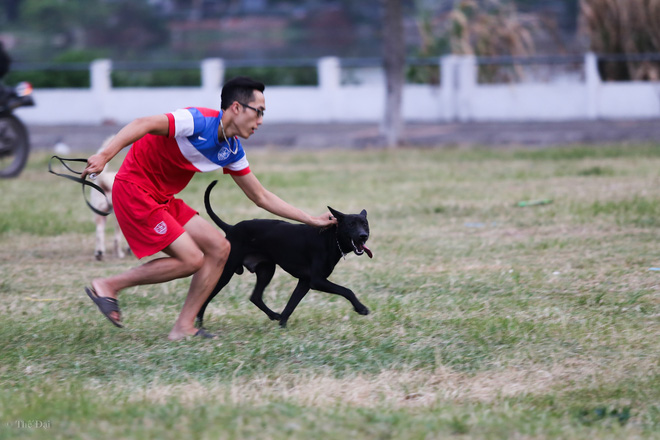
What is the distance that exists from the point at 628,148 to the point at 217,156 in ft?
37.1

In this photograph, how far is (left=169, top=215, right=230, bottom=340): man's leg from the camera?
206 inches

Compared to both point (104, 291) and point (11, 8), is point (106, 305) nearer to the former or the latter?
point (104, 291)

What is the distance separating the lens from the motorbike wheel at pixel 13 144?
12.3 metres

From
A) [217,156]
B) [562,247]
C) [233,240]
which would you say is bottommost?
[562,247]

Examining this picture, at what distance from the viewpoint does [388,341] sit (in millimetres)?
5203

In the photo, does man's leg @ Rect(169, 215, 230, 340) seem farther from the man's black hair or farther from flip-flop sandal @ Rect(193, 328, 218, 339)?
the man's black hair

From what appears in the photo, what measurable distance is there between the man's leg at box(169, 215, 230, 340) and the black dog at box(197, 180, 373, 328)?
0.15 meters

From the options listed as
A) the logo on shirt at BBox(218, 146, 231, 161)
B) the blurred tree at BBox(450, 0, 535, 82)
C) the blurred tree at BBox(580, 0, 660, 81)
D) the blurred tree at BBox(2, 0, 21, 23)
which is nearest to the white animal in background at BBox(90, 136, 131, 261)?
the logo on shirt at BBox(218, 146, 231, 161)

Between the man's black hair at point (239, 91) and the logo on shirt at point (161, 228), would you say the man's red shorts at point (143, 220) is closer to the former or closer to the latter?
the logo on shirt at point (161, 228)

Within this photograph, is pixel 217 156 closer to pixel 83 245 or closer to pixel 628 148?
pixel 83 245

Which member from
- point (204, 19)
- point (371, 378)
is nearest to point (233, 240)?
point (371, 378)

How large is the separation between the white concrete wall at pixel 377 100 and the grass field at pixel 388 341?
11843 millimetres

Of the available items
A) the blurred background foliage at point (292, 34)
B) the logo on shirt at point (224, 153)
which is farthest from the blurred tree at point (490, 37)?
the logo on shirt at point (224, 153)

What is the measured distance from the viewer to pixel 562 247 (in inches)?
307
